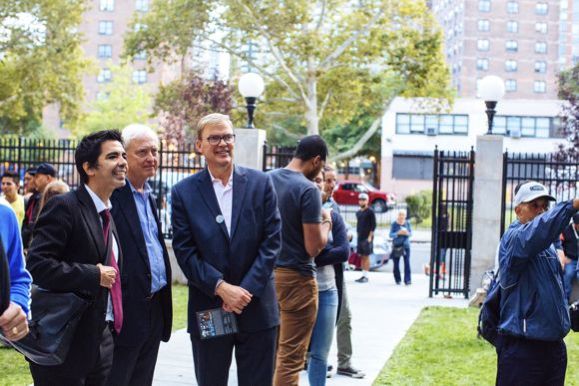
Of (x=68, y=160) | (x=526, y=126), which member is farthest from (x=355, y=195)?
(x=68, y=160)

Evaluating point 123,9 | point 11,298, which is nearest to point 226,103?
point 11,298

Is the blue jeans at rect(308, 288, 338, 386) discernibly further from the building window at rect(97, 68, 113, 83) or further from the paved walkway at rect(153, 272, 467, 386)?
the building window at rect(97, 68, 113, 83)

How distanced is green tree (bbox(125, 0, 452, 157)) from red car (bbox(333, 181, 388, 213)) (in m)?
16.3

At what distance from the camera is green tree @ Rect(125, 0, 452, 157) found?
94.1ft

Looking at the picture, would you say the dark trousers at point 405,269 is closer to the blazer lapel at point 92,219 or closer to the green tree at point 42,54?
the blazer lapel at point 92,219

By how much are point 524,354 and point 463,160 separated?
9.97 metres

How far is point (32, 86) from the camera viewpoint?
3384 centimetres

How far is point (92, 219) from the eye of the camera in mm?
4492

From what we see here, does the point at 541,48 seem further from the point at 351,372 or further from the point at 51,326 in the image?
the point at 51,326

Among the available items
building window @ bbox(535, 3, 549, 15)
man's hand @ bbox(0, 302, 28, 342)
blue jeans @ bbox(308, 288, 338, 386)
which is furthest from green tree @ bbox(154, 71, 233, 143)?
building window @ bbox(535, 3, 549, 15)

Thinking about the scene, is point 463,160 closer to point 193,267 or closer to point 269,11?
point 193,267

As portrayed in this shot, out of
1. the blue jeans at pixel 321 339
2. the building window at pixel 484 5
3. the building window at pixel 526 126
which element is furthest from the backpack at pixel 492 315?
the building window at pixel 484 5

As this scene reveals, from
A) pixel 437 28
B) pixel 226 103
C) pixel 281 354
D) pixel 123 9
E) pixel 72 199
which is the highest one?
pixel 123 9

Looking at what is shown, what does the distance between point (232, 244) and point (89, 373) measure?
1063 millimetres
